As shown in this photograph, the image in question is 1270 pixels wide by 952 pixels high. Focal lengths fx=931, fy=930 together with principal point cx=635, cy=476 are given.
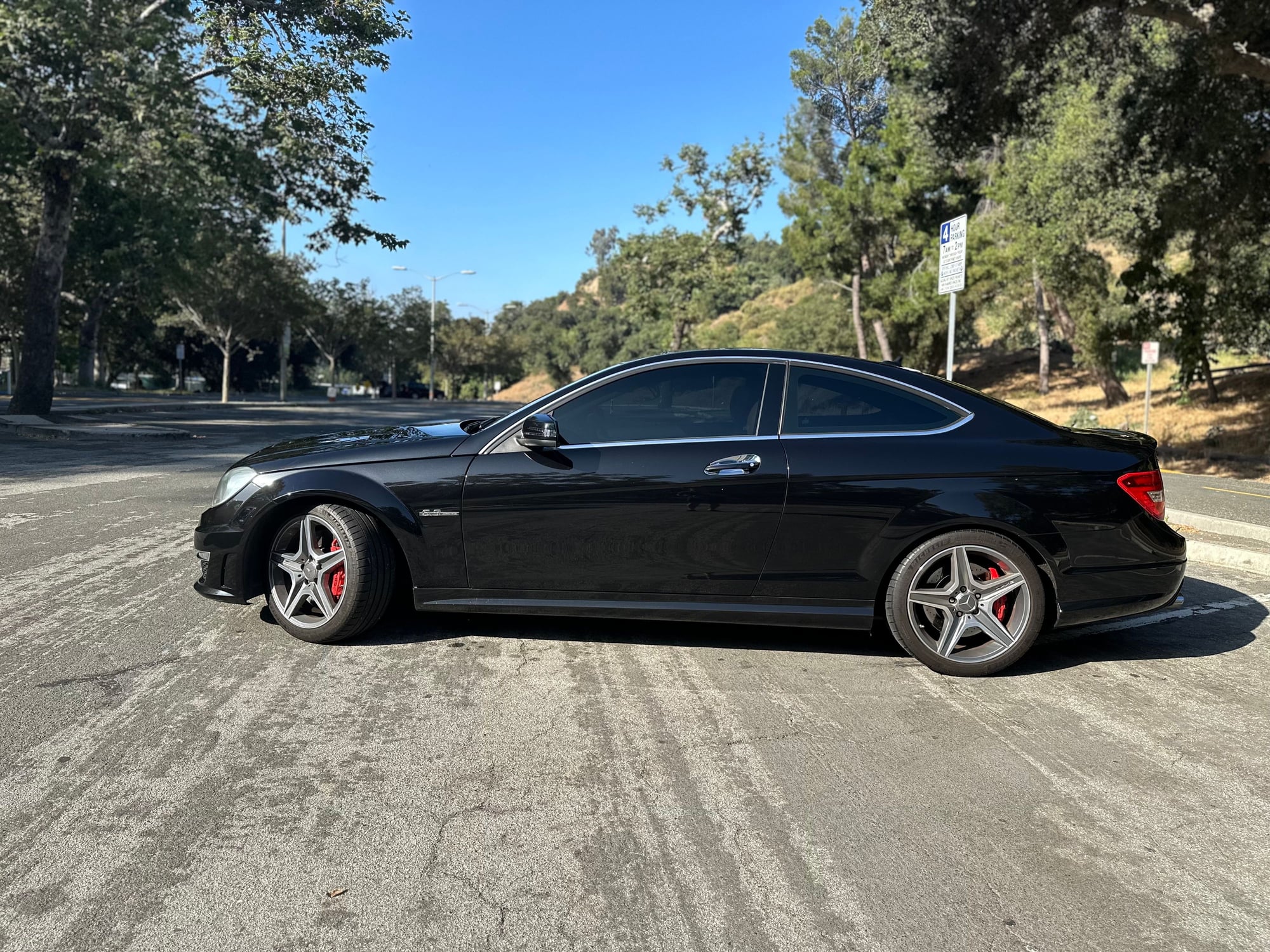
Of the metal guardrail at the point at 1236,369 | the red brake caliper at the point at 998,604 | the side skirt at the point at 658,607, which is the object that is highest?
the metal guardrail at the point at 1236,369

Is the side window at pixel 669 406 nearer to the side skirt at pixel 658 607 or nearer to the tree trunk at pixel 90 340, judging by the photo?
the side skirt at pixel 658 607

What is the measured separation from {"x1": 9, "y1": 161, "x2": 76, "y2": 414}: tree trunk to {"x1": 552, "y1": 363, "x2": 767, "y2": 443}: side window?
19.9 meters

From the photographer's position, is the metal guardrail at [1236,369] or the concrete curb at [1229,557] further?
the metal guardrail at [1236,369]

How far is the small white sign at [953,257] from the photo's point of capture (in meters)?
10.4

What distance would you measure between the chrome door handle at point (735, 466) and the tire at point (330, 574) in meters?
1.65

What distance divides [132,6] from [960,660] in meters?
20.8

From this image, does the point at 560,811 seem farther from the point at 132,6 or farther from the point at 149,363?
the point at 149,363

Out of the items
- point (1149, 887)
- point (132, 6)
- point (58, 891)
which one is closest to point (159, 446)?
point (132, 6)

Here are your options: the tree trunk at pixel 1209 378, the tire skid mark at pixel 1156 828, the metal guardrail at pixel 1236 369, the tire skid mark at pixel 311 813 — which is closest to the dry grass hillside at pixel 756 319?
the metal guardrail at pixel 1236 369

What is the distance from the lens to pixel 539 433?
4.41 m

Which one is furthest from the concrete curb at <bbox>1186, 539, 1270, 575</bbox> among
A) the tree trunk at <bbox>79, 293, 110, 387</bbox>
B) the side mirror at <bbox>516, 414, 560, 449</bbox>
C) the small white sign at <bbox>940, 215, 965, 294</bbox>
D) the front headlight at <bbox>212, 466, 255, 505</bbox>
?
the tree trunk at <bbox>79, 293, 110, 387</bbox>

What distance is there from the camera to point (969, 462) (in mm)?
4375

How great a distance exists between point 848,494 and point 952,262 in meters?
7.17

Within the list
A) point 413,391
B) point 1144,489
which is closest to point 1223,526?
point 1144,489
